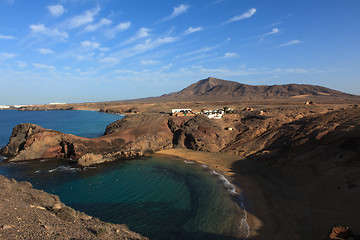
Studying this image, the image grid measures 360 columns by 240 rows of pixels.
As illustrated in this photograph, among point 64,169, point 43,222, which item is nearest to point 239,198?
point 43,222

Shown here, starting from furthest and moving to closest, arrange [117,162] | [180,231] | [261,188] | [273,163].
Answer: [117,162], [273,163], [261,188], [180,231]

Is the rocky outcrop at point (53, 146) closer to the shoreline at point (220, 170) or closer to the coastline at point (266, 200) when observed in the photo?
the shoreline at point (220, 170)

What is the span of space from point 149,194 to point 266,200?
12.4 meters

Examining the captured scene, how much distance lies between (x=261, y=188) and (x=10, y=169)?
36605 mm

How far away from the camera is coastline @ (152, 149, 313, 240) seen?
15.0m

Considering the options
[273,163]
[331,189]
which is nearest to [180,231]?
[331,189]

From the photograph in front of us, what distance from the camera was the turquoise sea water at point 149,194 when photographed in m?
16.1

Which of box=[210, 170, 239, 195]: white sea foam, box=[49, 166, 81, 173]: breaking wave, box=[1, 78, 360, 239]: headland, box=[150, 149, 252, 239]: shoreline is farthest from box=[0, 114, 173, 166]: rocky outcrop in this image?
box=[210, 170, 239, 195]: white sea foam

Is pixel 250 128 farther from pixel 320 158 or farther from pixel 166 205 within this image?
pixel 166 205

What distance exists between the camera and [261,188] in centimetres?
2216

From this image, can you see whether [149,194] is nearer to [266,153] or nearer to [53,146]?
[266,153]

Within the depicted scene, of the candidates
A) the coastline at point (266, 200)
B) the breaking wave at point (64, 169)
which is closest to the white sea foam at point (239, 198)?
the coastline at point (266, 200)

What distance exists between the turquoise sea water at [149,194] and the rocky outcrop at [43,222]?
12.1ft

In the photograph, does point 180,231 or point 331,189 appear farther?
point 331,189
